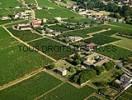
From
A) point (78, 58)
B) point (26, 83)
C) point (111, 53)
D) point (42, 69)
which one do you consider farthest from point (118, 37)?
point (26, 83)

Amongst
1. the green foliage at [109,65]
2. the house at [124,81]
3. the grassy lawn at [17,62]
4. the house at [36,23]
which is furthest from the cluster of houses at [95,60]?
the house at [36,23]

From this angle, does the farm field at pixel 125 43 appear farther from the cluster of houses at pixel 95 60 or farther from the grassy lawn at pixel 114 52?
the cluster of houses at pixel 95 60

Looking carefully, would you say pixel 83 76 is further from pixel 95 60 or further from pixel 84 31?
pixel 84 31

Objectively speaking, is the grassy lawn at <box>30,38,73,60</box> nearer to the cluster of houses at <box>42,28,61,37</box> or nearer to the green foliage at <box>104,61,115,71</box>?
the cluster of houses at <box>42,28,61,37</box>

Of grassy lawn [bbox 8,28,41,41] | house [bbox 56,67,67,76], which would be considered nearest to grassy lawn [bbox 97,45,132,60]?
house [bbox 56,67,67,76]

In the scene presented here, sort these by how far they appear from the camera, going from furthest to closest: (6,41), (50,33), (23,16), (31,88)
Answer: (23,16) < (50,33) < (6,41) < (31,88)

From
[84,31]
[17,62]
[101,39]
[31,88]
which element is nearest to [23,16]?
[84,31]

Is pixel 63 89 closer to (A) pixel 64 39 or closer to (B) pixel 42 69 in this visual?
(B) pixel 42 69
